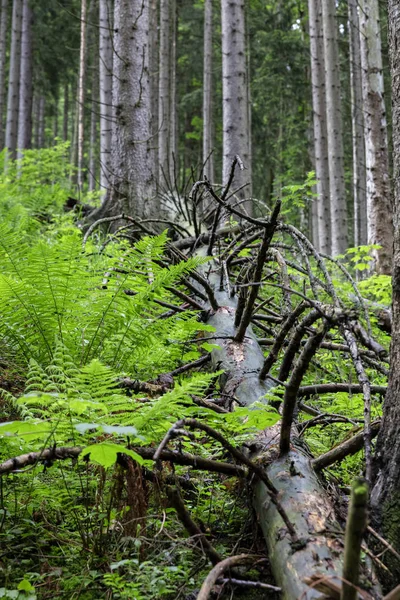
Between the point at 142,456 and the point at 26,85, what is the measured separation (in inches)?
684

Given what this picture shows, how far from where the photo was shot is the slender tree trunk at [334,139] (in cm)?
1212

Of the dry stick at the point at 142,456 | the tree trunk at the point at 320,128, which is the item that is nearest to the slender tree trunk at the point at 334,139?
the tree trunk at the point at 320,128

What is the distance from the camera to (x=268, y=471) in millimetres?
1831

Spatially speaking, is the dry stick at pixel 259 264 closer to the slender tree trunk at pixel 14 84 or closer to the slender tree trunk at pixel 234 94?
the slender tree trunk at pixel 234 94

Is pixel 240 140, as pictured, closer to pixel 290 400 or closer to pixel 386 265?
pixel 386 265

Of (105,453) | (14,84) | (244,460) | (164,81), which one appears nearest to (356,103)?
(164,81)

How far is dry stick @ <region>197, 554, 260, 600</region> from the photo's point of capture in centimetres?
126

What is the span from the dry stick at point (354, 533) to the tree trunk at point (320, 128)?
39.8ft

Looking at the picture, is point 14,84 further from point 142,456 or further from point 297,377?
point 297,377

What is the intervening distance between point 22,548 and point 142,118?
17.6ft

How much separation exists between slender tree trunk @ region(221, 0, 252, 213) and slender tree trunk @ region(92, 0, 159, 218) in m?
2.47

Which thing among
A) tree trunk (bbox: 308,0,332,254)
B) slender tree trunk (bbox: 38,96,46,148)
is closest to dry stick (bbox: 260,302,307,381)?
tree trunk (bbox: 308,0,332,254)

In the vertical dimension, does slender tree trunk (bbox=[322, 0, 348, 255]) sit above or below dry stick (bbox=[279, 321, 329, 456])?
above

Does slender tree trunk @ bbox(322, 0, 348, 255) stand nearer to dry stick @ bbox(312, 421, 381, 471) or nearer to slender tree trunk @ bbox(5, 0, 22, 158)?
slender tree trunk @ bbox(5, 0, 22, 158)
